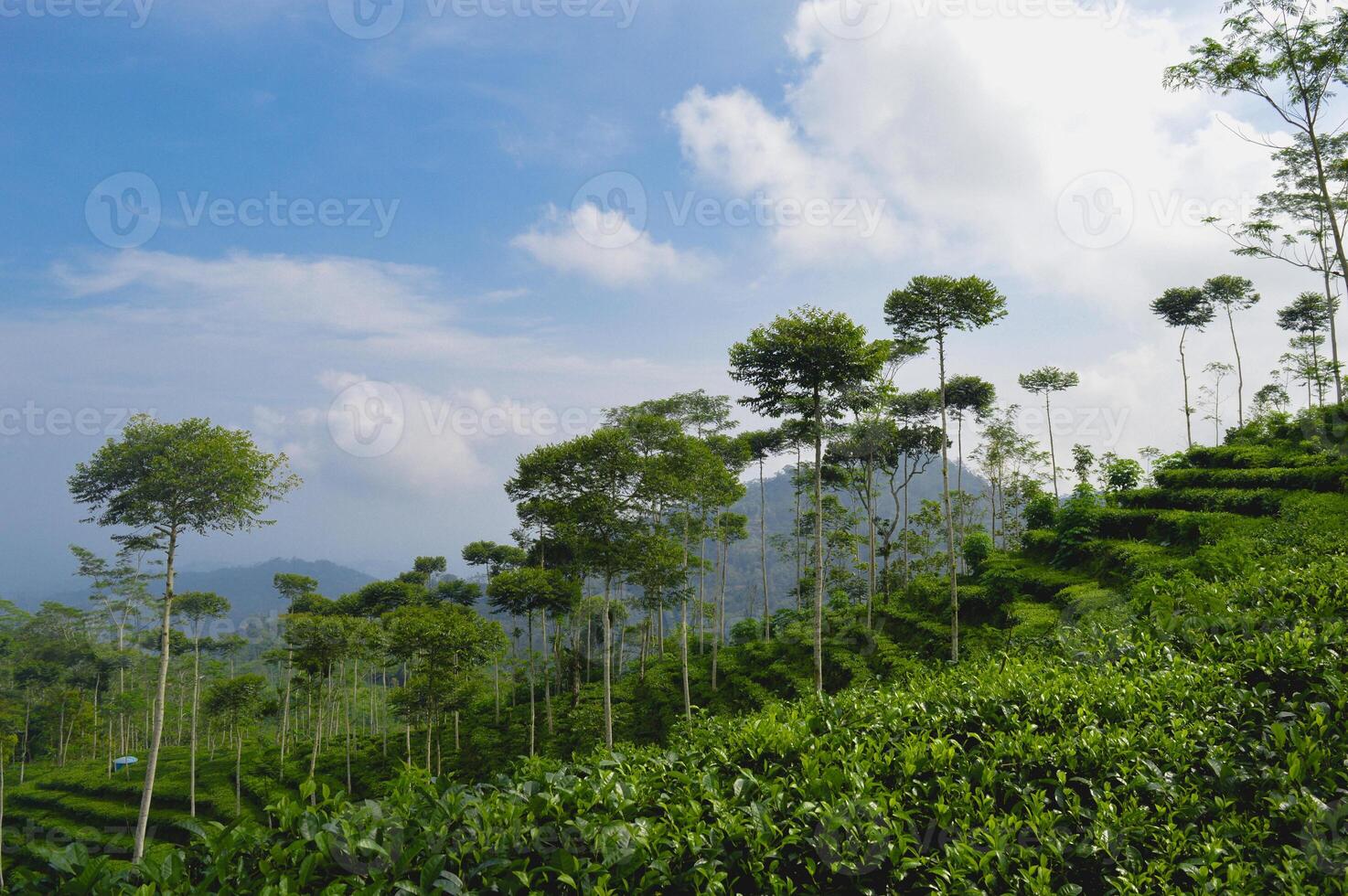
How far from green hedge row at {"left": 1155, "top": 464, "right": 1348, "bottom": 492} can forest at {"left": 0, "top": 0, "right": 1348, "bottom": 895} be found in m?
0.09

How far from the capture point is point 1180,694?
403cm

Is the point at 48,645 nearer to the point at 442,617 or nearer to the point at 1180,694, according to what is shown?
the point at 442,617

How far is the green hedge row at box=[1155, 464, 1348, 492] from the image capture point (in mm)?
13828

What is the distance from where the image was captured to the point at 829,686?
19.1 metres

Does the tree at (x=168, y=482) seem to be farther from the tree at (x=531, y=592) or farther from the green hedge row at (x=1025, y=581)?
the green hedge row at (x=1025, y=581)

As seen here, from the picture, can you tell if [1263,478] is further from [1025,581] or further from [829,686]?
[829,686]

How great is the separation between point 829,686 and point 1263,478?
12.2 meters

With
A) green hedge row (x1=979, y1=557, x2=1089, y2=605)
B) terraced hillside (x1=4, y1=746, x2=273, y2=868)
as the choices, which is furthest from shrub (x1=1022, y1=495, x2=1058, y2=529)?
terraced hillside (x1=4, y1=746, x2=273, y2=868)

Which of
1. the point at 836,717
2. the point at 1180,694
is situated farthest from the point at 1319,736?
the point at 836,717

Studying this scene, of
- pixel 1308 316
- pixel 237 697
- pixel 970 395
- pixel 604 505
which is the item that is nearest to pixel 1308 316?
pixel 1308 316

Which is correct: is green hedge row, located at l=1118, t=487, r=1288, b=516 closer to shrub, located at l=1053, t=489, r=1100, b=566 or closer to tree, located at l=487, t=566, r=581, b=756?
shrub, located at l=1053, t=489, r=1100, b=566

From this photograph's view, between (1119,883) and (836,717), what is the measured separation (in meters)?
1.68

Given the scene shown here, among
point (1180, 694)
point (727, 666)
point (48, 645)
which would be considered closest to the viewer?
point (1180, 694)

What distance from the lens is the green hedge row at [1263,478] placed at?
544 inches
